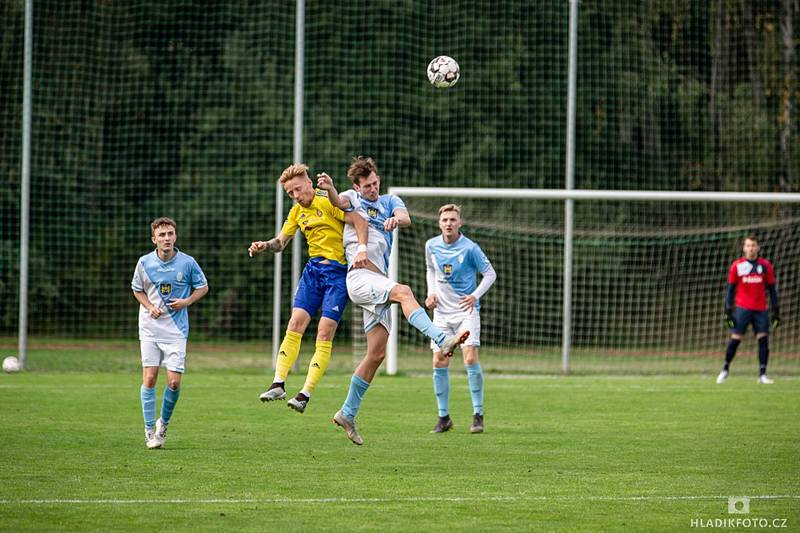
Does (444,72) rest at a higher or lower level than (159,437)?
higher

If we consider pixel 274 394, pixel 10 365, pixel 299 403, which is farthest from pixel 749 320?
pixel 10 365

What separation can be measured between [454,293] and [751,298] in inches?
320

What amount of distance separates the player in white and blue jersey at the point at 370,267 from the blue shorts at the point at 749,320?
9.75m

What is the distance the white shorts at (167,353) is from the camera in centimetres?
1023

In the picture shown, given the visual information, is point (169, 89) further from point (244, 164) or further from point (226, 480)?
point (226, 480)

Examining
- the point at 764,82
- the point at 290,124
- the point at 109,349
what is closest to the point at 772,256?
the point at 764,82

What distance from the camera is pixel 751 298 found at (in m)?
18.2

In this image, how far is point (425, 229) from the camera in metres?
21.6

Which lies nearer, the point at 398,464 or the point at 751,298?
the point at 398,464

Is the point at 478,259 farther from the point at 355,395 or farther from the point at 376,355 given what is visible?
the point at 355,395

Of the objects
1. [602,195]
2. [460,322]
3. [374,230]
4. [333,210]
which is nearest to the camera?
[374,230]

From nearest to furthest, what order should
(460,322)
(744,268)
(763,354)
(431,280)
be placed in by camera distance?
1. (460,322)
2. (431,280)
3. (744,268)
4. (763,354)

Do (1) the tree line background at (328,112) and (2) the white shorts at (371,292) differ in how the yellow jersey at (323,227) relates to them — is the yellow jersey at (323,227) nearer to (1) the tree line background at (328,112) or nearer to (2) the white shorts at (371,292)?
(2) the white shorts at (371,292)

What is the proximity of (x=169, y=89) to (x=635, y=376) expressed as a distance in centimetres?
1534
